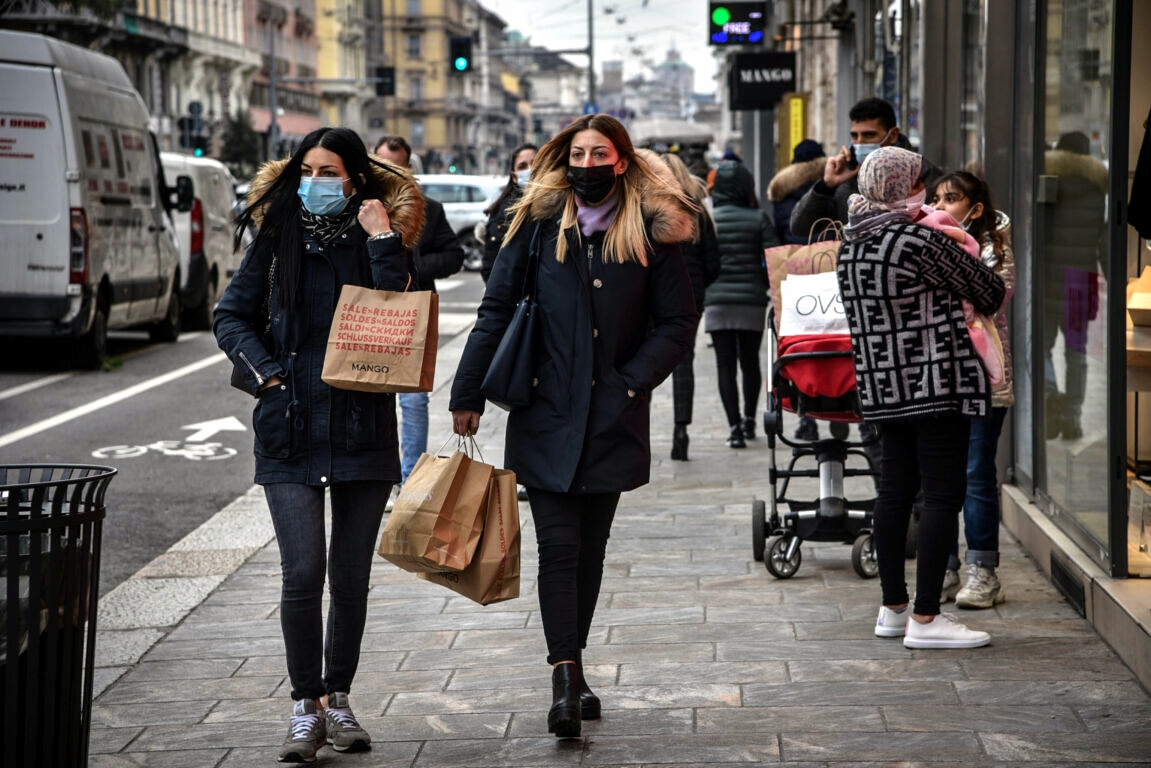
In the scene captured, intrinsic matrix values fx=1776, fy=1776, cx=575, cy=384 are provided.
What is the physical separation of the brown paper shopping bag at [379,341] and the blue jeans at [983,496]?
8.58 feet

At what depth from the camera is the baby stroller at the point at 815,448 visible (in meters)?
6.86

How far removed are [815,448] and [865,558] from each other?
499mm

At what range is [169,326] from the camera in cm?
2039

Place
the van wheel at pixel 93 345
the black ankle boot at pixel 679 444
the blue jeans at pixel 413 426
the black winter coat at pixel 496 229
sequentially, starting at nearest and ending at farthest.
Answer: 1. the black winter coat at pixel 496 229
2. the blue jeans at pixel 413 426
3. the black ankle boot at pixel 679 444
4. the van wheel at pixel 93 345

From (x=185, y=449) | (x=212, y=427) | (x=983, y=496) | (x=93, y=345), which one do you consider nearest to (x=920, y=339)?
(x=983, y=496)

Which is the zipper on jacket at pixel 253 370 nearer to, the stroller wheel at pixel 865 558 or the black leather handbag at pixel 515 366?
the black leather handbag at pixel 515 366

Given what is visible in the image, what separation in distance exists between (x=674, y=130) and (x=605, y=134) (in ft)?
139

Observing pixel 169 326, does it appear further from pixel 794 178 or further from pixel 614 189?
pixel 614 189

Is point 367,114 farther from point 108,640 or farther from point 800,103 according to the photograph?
point 108,640

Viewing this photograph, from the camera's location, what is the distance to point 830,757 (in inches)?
188

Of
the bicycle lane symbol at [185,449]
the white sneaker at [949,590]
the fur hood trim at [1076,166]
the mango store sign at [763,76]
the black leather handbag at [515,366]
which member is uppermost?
the mango store sign at [763,76]

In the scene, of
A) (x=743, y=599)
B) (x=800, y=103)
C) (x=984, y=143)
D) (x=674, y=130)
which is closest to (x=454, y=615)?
(x=743, y=599)

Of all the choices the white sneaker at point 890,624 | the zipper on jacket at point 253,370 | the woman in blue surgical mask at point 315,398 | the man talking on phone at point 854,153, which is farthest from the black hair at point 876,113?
the zipper on jacket at point 253,370

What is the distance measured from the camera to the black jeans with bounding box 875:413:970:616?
5930 mm
